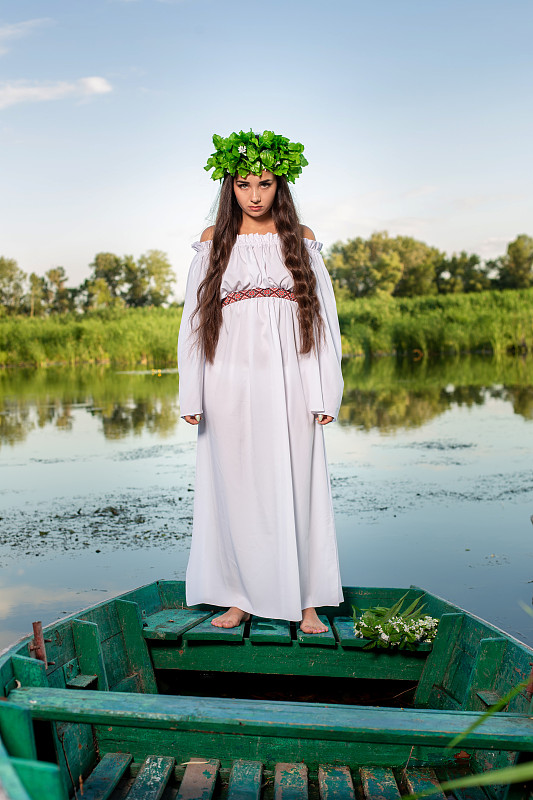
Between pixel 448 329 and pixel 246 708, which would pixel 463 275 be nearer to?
pixel 448 329

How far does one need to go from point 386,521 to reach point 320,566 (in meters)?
3.70

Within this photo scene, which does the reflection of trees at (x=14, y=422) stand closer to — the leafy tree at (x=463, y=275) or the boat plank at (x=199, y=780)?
the boat plank at (x=199, y=780)

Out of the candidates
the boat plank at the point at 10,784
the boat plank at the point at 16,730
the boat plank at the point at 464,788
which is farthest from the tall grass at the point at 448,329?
the boat plank at the point at 10,784

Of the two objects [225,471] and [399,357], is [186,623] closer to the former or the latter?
[225,471]

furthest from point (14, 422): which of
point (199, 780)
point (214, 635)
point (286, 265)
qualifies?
point (199, 780)

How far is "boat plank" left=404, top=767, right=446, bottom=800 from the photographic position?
8.63 feet

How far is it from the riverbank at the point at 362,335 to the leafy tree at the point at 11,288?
2478cm

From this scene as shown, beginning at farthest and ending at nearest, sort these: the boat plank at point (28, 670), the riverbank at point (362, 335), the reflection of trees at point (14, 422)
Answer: the riverbank at point (362, 335) < the reflection of trees at point (14, 422) < the boat plank at point (28, 670)

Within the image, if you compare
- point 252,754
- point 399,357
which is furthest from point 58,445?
point 399,357

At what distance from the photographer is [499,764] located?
99.4 inches

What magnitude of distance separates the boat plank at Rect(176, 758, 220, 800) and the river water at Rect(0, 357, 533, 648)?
235 centimetres

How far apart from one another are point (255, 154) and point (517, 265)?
60.9 m

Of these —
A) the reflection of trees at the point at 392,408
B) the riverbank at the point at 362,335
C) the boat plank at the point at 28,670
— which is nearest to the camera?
the boat plank at the point at 28,670

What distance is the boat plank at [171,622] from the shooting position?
3393mm
